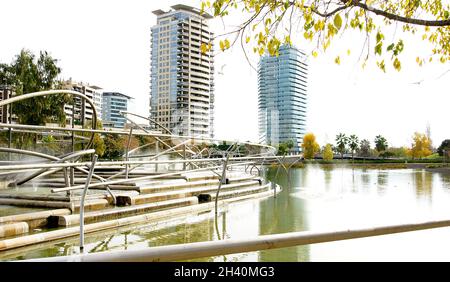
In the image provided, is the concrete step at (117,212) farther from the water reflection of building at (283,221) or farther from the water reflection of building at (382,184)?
the water reflection of building at (382,184)

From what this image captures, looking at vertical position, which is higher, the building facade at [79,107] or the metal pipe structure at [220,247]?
the building facade at [79,107]

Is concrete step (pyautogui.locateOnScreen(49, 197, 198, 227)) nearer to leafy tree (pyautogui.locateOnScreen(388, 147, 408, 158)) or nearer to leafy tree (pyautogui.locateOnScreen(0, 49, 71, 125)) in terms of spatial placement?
leafy tree (pyautogui.locateOnScreen(0, 49, 71, 125))

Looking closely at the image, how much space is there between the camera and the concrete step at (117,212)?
4.91 meters

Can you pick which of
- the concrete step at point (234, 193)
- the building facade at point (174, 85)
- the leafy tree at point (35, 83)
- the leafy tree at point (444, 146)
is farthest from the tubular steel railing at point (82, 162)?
the leafy tree at point (444, 146)

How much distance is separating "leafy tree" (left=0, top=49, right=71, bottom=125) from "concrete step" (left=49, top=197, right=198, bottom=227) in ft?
57.0

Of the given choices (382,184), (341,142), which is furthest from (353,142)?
(382,184)

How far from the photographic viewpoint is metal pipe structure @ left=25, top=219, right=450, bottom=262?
1.06m

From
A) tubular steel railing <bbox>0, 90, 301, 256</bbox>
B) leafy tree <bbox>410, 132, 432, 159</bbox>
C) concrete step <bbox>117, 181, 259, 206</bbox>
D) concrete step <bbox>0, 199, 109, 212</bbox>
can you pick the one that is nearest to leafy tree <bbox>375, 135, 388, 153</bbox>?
leafy tree <bbox>410, 132, 432, 159</bbox>

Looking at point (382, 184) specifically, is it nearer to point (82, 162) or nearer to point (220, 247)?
point (82, 162)

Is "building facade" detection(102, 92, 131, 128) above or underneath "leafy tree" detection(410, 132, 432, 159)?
above

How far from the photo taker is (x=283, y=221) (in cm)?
656

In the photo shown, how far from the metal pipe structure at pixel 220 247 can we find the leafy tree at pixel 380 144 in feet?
252
